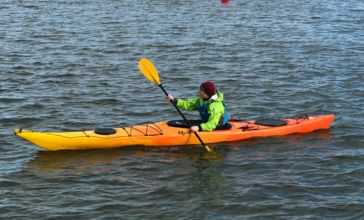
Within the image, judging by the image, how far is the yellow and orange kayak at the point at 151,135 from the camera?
412 inches

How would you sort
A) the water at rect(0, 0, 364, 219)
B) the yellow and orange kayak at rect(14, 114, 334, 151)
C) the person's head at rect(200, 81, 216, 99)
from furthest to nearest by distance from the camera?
1. the person's head at rect(200, 81, 216, 99)
2. the yellow and orange kayak at rect(14, 114, 334, 151)
3. the water at rect(0, 0, 364, 219)

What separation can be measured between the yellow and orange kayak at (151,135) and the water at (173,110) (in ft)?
0.48

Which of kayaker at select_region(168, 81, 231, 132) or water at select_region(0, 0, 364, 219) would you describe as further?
kayaker at select_region(168, 81, 231, 132)

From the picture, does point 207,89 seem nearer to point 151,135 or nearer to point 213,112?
point 213,112

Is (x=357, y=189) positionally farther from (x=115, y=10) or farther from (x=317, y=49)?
(x=115, y=10)

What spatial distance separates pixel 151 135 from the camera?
10.8m

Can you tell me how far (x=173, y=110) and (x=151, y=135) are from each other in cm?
228

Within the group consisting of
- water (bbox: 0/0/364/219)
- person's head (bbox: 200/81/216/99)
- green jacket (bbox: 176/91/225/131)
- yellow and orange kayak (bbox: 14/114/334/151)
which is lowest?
water (bbox: 0/0/364/219)

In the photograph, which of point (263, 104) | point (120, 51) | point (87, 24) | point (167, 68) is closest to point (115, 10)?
point (87, 24)

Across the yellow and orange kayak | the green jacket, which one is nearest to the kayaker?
the green jacket

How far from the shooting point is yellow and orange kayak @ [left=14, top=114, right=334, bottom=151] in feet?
34.3

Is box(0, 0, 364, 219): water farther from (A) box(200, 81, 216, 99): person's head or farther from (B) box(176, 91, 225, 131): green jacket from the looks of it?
(A) box(200, 81, 216, 99): person's head

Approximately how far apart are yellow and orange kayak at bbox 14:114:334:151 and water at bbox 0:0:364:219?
0.15 metres

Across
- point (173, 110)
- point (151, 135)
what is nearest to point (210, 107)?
point (151, 135)
